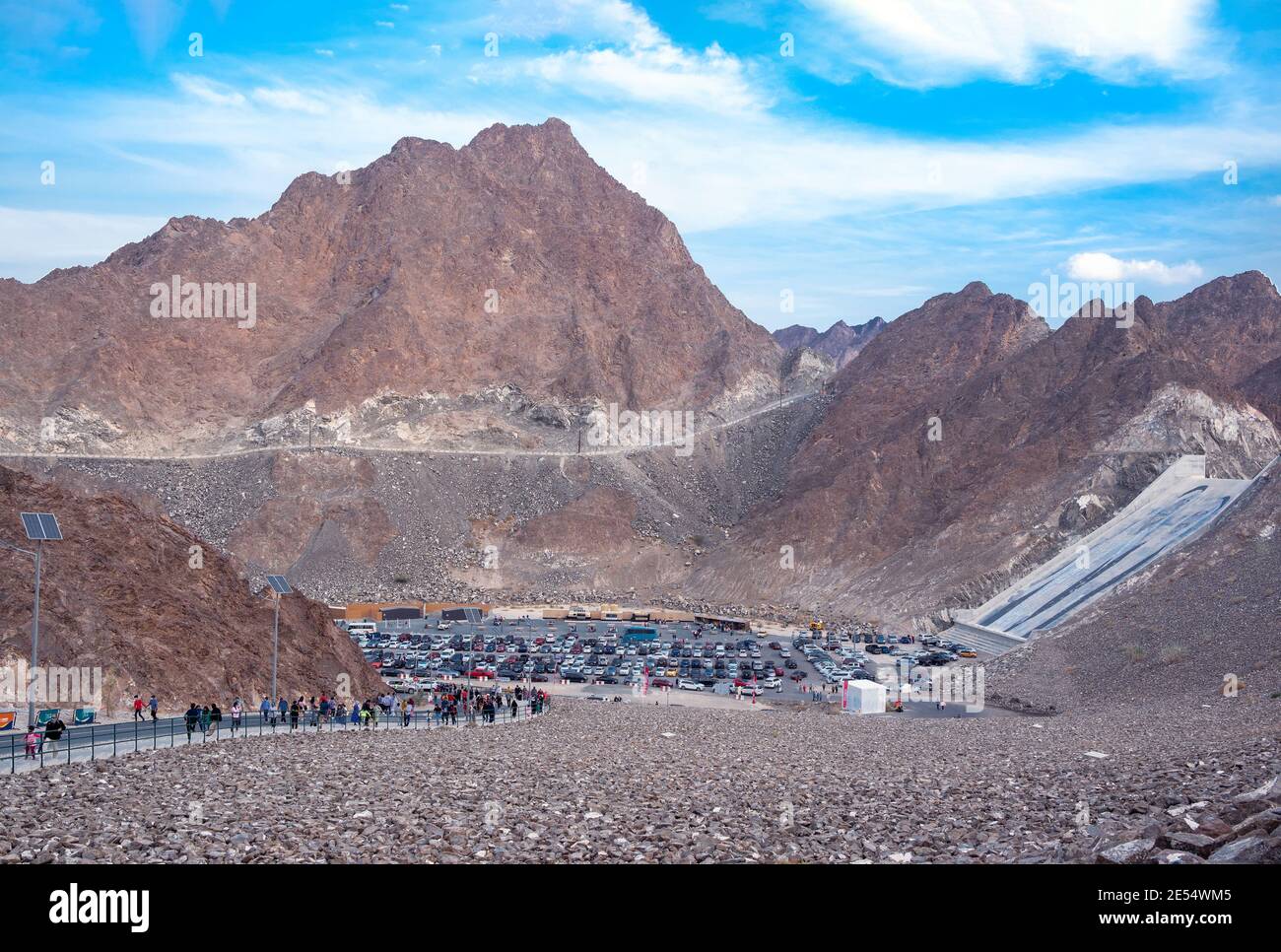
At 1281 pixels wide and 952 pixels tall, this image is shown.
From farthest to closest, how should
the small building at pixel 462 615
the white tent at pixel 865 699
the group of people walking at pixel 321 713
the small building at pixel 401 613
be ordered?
the small building at pixel 401 613, the small building at pixel 462 615, the white tent at pixel 865 699, the group of people walking at pixel 321 713

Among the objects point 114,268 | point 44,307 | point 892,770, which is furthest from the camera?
point 114,268

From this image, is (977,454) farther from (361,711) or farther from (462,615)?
(361,711)

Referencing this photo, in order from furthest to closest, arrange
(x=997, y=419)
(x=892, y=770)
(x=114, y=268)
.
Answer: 1. (x=114, y=268)
2. (x=997, y=419)
3. (x=892, y=770)

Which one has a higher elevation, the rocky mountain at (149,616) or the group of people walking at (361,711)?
the rocky mountain at (149,616)

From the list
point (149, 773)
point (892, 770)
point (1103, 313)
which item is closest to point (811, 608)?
point (1103, 313)

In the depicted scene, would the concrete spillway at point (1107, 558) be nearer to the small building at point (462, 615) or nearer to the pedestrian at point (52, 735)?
the small building at point (462, 615)

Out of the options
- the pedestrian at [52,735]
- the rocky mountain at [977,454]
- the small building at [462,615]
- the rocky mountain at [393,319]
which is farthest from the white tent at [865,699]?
the rocky mountain at [393,319]
